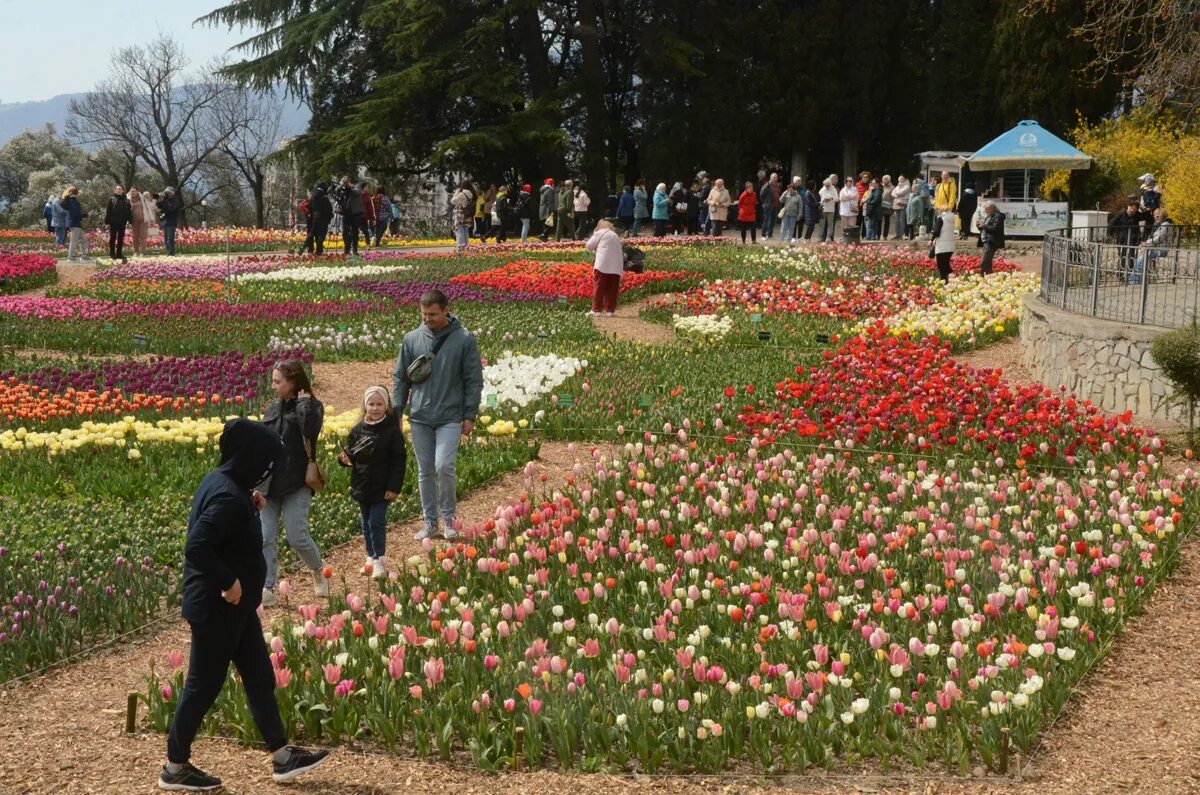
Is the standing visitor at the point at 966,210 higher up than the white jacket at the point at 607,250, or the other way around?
the standing visitor at the point at 966,210

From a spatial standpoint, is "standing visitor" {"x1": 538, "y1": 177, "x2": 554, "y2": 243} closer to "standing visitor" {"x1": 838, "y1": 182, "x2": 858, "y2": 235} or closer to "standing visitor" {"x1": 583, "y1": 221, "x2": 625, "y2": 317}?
"standing visitor" {"x1": 838, "y1": 182, "x2": 858, "y2": 235}

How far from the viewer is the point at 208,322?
62.7ft

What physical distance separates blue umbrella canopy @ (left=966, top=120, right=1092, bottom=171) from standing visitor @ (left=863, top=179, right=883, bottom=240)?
7.18ft

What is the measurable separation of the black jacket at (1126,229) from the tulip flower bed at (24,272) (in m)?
18.2

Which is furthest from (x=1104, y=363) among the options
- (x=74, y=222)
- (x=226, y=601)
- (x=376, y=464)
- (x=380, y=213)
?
(x=380, y=213)

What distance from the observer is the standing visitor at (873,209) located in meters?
29.7

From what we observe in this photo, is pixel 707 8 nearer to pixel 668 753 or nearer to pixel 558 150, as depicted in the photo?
pixel 558 150

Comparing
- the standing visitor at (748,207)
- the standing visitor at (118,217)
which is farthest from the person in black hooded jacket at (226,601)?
the standing visitor at (748,207)

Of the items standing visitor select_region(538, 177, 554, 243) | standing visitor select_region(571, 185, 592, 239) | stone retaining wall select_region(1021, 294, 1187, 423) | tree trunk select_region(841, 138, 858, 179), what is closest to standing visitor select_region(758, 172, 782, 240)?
standing visitor select_region(571, 185, 592, 239)

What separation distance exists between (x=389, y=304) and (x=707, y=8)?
2201 centimetres

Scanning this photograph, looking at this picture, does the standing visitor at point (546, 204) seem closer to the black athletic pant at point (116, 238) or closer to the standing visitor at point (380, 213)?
the standing visitor at point (380, 213)

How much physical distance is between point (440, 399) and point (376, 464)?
0.91m

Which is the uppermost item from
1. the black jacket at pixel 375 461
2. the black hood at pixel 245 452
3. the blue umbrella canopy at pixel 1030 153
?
the blue umbrella canopy at pixel 1030 153

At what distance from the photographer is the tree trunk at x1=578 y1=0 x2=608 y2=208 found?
3975 centimetres
